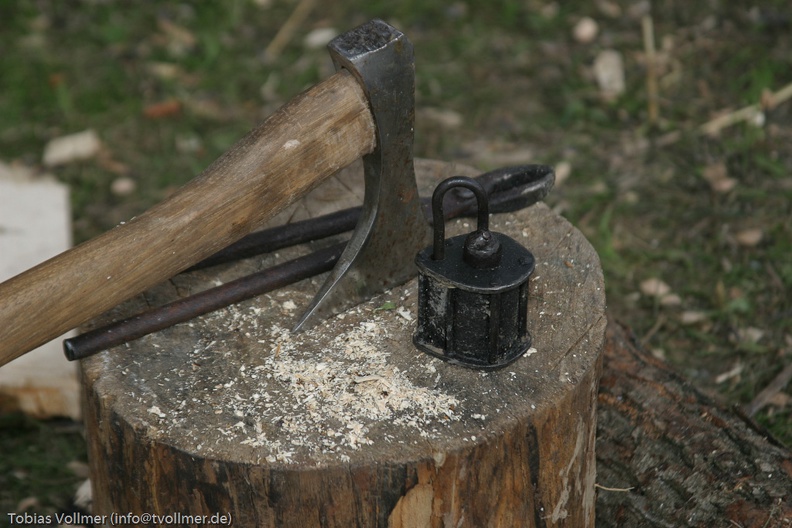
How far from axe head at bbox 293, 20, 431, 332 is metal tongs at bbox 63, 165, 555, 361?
0.12 meters

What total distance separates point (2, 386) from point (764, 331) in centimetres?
243

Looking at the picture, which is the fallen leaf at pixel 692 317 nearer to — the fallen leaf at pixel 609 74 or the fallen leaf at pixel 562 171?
the fallen leaf at pixel 562 171

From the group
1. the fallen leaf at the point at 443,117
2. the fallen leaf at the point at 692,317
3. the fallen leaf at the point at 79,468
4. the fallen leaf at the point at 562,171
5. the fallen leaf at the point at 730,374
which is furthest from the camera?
the fallen leaf at the point at 443,117

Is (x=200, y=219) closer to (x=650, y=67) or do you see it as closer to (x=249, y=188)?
(x=249, y=188)

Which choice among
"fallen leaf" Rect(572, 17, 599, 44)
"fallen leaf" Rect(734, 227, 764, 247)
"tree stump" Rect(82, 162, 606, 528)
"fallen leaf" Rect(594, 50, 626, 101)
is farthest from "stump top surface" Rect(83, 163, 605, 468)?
"fallen leaf" Rect(572, 17, 599, 44)

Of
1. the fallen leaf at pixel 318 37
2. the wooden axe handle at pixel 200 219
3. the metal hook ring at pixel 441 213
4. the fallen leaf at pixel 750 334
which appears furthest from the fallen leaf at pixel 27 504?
the fallen leaf at pixel 318 37

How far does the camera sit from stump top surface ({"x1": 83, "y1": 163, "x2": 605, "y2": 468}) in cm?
169

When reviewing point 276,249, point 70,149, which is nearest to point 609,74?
point 70,149

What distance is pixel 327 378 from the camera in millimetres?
1827

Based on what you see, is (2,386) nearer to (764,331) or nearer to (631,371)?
(631,371)

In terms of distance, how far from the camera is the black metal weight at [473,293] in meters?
1.74

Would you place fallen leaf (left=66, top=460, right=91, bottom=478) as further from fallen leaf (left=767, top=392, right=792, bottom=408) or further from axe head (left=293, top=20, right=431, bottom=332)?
fallen leaf (left=767, top=392, right=792, bottom=408)

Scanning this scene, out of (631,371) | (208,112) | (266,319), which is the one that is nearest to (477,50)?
(208,112)

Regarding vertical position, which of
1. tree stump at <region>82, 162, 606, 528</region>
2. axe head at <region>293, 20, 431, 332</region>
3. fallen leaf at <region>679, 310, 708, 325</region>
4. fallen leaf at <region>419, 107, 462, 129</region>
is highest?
axe head at <region>293, 20, 431, 332</region>
